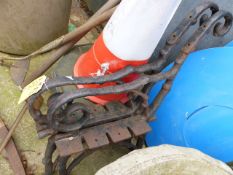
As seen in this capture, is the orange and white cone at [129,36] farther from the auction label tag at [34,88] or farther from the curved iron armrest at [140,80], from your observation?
the auction label tag at [34,88]

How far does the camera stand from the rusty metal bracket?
216 cm

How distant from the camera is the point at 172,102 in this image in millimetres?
1895

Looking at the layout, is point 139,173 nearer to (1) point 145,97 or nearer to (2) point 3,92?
(1) point 145,97

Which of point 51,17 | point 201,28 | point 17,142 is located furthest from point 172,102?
point 51,17

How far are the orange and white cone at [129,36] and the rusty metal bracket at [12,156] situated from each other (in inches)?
26.8

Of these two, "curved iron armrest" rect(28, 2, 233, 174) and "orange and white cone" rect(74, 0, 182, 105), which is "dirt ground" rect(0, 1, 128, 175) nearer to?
"orange and white cone" rect(74, 0, 182, 105)

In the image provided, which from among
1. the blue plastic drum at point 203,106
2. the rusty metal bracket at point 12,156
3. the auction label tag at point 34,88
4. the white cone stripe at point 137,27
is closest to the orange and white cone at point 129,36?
the white cone stripe at point 137,27

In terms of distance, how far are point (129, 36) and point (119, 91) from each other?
276 mm

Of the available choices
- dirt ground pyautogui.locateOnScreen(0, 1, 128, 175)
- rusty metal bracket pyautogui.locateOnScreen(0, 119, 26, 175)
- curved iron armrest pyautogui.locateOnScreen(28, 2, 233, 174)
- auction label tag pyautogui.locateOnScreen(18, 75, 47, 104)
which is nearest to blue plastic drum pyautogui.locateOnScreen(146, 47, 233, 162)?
curved iron armrest pyautogui.locateOnScreen(28, 2, 233, 174)

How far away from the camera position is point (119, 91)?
1617mm

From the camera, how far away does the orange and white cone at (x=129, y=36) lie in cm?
162

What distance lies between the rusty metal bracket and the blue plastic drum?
89 cm

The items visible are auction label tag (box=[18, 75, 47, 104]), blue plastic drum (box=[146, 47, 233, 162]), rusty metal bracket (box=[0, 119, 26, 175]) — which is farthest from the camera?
rusty metal bracket (box=[0, 119, 26, 175])

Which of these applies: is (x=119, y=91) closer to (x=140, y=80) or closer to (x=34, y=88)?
(x=140, y=80)
